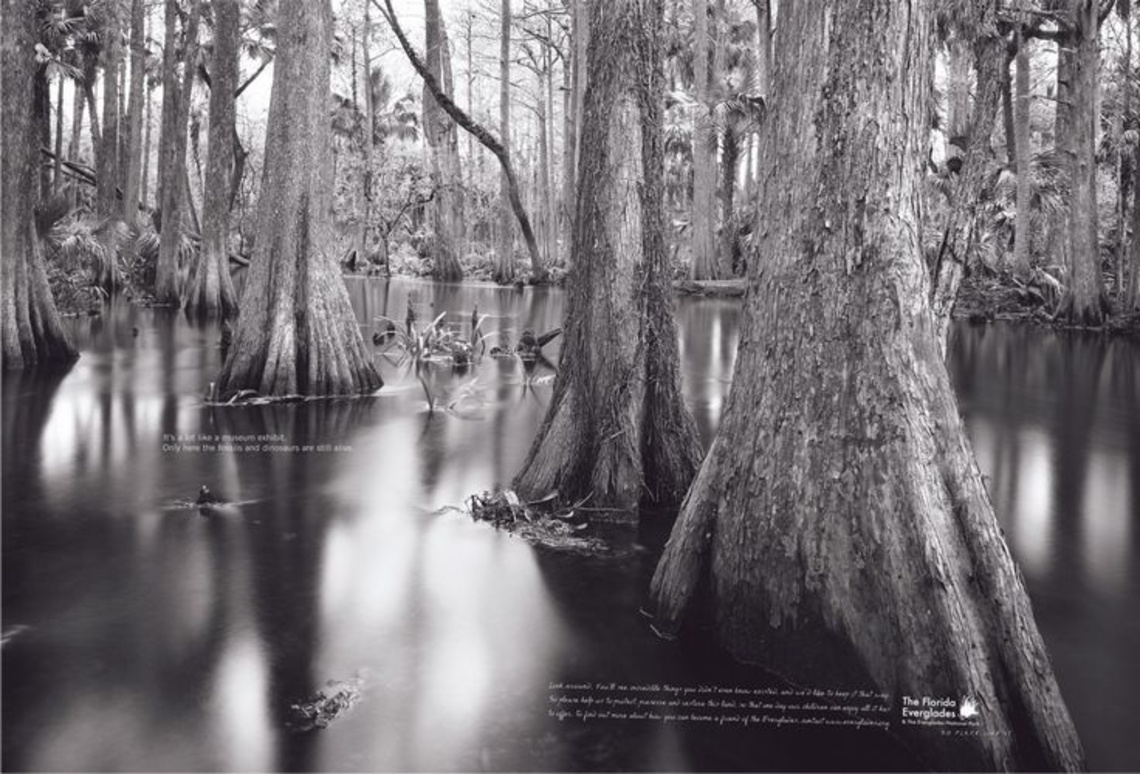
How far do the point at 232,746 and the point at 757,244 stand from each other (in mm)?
2808

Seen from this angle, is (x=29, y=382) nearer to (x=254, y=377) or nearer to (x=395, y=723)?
(x=254, y=377)

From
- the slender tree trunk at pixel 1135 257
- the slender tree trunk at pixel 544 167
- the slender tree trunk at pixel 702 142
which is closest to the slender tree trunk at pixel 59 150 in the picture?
the slender tree trunk at pixel 702 142

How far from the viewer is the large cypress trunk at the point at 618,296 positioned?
5855 mm

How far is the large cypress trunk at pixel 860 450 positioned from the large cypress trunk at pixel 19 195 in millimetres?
8896

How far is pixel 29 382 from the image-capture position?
1014 centimetres

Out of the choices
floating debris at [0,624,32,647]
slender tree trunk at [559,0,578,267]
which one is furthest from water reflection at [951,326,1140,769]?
slender tree trunk at [559,0,578,267]

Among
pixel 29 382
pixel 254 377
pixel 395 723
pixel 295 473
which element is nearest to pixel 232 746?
pixel 395 723

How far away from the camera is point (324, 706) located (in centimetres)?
355

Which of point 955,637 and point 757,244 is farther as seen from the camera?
point 757,244

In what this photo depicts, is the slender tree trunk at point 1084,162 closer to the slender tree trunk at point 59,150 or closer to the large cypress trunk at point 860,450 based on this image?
the large cypress trunk at point 860,450

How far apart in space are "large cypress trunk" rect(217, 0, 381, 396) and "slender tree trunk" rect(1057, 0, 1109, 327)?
14.3m

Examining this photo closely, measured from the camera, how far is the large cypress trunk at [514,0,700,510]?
5.86 meters

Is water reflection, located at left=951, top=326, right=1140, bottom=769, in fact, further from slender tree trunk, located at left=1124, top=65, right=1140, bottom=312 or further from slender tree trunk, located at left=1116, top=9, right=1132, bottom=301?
slender tree trunk, located at left=1116, top=9, right=1132, bottom=301

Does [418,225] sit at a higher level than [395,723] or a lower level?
higher
